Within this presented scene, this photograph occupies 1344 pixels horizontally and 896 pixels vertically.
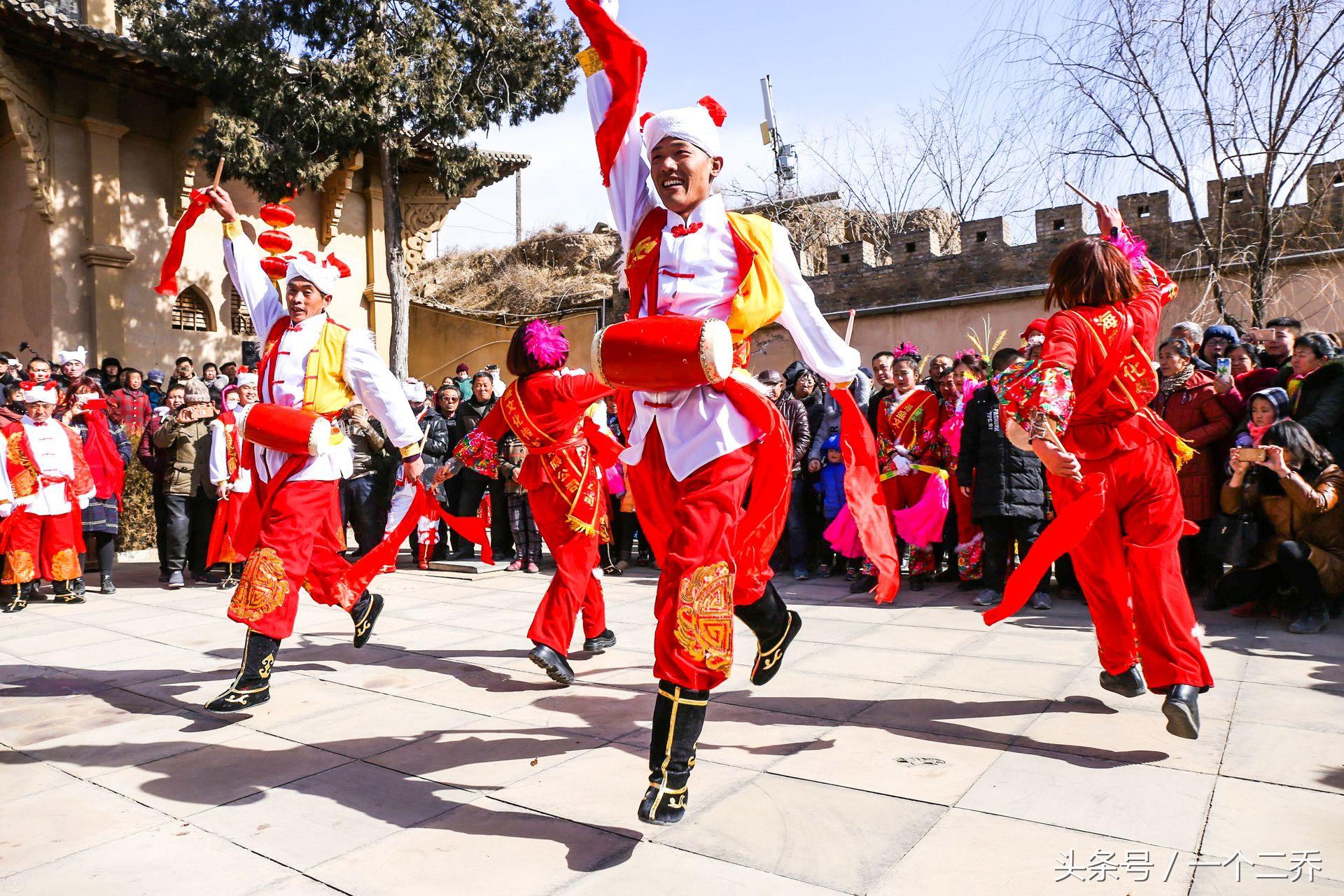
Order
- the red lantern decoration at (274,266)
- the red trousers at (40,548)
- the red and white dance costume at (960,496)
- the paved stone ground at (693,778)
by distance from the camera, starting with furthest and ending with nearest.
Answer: the red trousers at (40,548), the red and white dance costume at (960,496), the red lantern decoration at (274,266), the paved stone ground at (693,778)

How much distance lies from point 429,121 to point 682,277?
13.2 m

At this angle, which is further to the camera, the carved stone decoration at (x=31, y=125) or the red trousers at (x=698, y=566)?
the carved stone decoration at (x=31, y=125)

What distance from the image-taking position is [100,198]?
1402 cm

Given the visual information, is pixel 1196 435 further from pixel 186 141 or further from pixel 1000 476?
pixel 186 141

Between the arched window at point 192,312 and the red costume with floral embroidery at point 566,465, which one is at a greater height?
the arched window at point 192,312

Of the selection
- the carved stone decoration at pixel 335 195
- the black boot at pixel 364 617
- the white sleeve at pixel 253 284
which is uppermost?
the carved stone decoration at pixel 335 195

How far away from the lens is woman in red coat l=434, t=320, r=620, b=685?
507 centimetres

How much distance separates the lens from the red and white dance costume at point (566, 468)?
5.08 metres

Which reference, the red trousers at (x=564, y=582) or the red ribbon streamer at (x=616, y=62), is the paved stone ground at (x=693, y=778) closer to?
the red trousers at (x=564, y=582)

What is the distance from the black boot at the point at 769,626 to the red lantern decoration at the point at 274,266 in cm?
307

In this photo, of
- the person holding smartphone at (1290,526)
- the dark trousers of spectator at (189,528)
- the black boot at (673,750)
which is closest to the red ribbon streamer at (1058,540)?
the black boot at (673,750)

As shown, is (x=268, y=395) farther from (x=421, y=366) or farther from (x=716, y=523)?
(x=421, y=366)

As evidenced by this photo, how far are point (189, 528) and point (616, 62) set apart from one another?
7.56 m

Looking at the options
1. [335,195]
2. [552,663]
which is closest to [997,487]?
[552,663]
